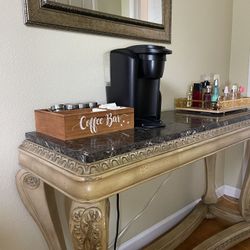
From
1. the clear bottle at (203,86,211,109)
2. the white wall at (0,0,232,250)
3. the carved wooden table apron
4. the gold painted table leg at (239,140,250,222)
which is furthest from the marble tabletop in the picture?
the gold painted table leg at (239,140,250,222)

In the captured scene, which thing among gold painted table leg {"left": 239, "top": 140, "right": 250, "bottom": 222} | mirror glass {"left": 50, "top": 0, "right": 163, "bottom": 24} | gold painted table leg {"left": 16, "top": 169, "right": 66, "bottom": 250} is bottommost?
gold painted table leg {"left": 239, "top": 140, "right": 250, "bottom": 222}

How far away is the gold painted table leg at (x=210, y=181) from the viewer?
167 centimetres

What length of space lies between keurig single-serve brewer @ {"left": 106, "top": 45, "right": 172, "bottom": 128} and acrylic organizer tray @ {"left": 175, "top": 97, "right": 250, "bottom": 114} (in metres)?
0.32

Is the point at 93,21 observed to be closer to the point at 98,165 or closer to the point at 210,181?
the point at 98,165

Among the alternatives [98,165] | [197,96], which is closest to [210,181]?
[197,96]

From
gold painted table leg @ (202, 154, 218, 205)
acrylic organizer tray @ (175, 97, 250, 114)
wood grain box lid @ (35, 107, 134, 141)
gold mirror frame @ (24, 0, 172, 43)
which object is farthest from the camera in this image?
gold painted table leg @ (202, 154, 218, 205)

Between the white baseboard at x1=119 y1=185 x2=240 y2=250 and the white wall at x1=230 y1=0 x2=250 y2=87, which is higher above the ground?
the white wall at x1=230 y1=0 x2=250 y2=87

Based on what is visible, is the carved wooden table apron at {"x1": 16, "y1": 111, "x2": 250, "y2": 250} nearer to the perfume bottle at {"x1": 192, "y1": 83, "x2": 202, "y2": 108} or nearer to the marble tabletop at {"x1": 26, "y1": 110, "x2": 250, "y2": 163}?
the marble tabletop at {"x1": 26, "y1": 110, "x2": 250, "y2": 163}

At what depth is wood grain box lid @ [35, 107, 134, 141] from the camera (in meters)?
0.73

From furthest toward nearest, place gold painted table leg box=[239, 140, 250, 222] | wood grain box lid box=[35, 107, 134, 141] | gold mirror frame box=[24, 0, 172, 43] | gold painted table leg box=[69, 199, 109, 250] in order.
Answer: gold painted table leg box=[239, 140, 250, 222] < gold mirror frame box=[24, 0, 172, 43] < wood grain box lid box=[35, 107, 134, 141] < gold painted table leg box=[69, 199, 109, 250]

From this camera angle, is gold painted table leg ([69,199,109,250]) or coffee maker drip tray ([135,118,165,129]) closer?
gold painted table leg ([69,199,109,250])

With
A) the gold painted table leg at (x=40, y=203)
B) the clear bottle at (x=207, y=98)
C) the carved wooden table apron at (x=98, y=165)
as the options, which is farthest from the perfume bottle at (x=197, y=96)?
the gold painted table leg at (x=40, y=203)

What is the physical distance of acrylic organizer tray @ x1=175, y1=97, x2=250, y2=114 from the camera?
3.90 ft

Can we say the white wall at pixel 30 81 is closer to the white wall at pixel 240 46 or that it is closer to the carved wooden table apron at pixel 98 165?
the carved wooden table apron at pixel 98 165
